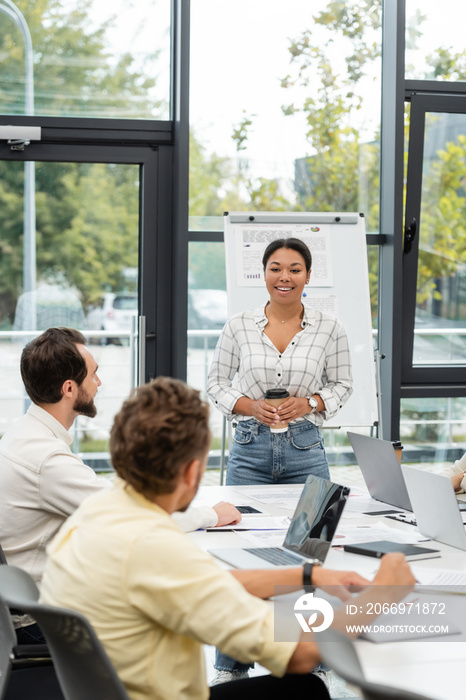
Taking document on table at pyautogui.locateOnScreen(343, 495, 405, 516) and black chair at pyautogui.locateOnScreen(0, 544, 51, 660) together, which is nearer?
black chair at pyautogui.locateOnScreen(0, 544, 51, 660)

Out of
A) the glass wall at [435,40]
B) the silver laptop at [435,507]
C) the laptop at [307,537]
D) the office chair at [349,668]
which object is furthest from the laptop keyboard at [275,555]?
the glass wall at [435,40]

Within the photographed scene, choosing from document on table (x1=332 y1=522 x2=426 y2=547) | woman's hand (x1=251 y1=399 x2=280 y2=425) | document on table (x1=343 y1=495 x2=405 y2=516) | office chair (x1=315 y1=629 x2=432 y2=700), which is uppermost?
woman's hand (x1=251 y1=399 x2=280 y2=425)

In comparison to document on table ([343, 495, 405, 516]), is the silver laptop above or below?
above

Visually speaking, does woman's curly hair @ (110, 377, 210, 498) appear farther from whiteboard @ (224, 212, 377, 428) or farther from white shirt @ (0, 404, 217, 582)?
whiteboard @ (224, 212, 377, 428)

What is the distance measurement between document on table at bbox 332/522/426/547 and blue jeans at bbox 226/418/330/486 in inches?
22.5

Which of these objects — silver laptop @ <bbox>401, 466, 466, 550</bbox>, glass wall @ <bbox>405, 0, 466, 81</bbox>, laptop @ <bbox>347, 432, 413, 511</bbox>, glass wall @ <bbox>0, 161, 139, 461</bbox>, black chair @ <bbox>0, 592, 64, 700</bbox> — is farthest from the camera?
glass wall @ <bbox>405, 0, 466, 81</bbox>

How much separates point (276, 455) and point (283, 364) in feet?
1.14

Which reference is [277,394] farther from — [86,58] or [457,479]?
[86,58]

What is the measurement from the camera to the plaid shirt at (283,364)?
3.08m

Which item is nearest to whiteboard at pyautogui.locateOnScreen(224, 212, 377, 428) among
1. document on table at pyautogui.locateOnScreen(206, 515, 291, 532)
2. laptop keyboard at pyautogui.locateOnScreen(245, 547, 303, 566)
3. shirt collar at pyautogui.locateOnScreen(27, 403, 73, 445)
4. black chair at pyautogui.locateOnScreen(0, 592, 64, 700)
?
document on table at pyautogui.locateOnScreen(206, 515, 291, 532)

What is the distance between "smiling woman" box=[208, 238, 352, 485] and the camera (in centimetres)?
297

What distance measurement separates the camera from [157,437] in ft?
4.72

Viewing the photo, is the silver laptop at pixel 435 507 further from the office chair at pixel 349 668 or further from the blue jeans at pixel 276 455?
the office chair at pixel 349 668

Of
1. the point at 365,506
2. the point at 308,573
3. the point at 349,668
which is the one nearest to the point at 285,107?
the point at 365,506
